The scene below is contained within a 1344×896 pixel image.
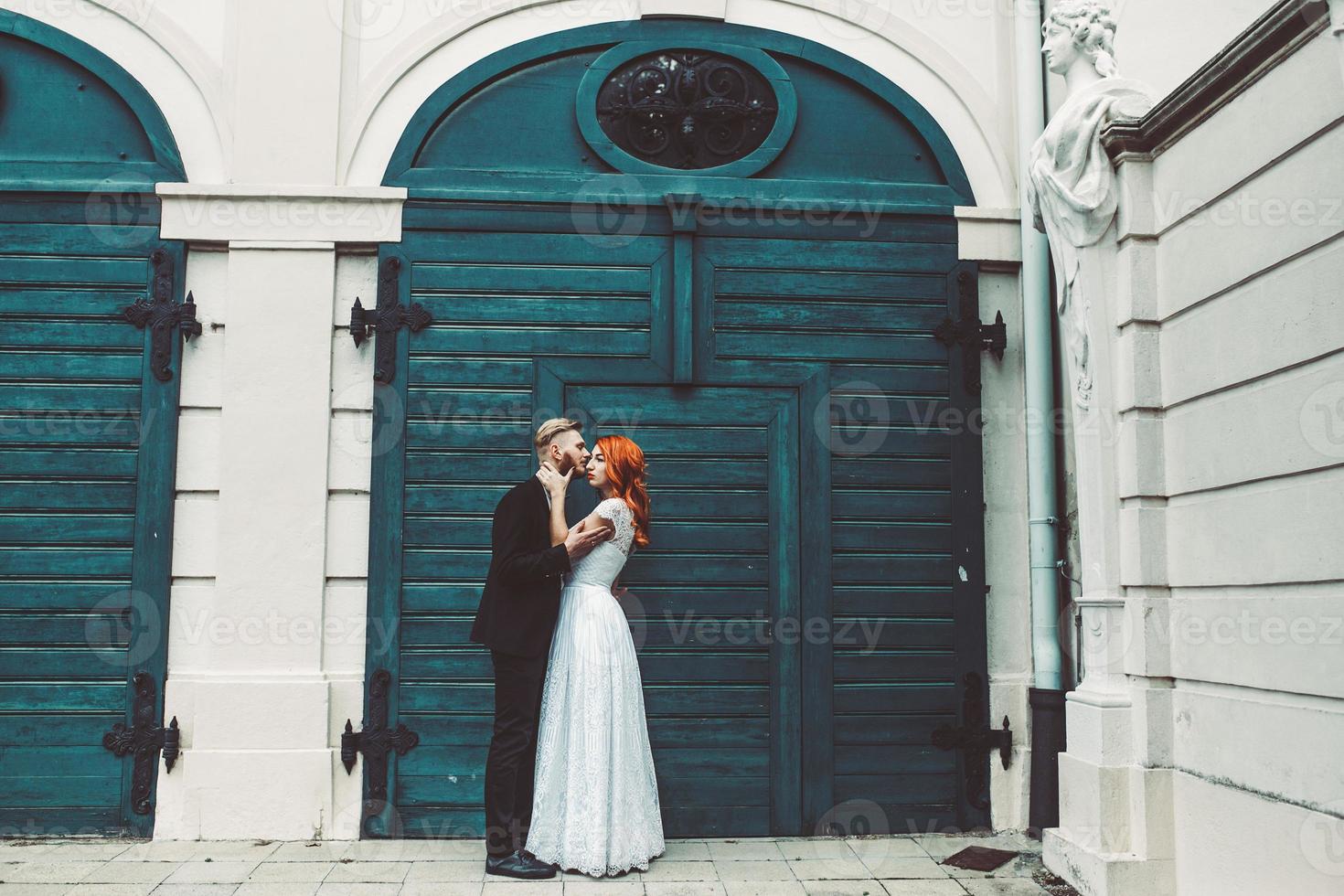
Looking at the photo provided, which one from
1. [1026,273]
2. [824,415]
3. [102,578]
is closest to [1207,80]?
[1026,273]

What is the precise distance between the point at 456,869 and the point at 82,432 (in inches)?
115

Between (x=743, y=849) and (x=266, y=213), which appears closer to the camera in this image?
(x=743, y=849)

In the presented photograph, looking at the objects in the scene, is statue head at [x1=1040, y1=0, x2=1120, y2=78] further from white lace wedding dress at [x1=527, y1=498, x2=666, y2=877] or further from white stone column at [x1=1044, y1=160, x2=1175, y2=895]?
white lace wedding dress at [x1=527, y1=498, x2=666, y2=877]

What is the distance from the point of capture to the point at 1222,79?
14.0 feet

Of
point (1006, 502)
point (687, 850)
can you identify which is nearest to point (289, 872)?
point (687, 850)

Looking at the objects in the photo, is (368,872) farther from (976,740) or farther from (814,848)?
(976,740)

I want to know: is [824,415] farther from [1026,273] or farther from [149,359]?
[149,359]

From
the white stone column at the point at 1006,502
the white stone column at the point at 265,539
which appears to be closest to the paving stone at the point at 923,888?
the white stone column at the point at 1006,502

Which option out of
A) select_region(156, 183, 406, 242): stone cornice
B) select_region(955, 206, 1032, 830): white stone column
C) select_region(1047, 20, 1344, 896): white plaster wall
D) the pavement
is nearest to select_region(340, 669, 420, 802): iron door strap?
the pavement

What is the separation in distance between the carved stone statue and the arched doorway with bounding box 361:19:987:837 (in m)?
1.00

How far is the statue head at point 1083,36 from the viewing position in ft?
16.4

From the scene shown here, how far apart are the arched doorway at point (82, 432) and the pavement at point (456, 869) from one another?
0.42 m

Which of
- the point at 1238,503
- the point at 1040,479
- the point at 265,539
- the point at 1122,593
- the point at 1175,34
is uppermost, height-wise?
the point at 1175,34

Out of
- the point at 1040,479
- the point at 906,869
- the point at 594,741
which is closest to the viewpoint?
the point at 594,741
